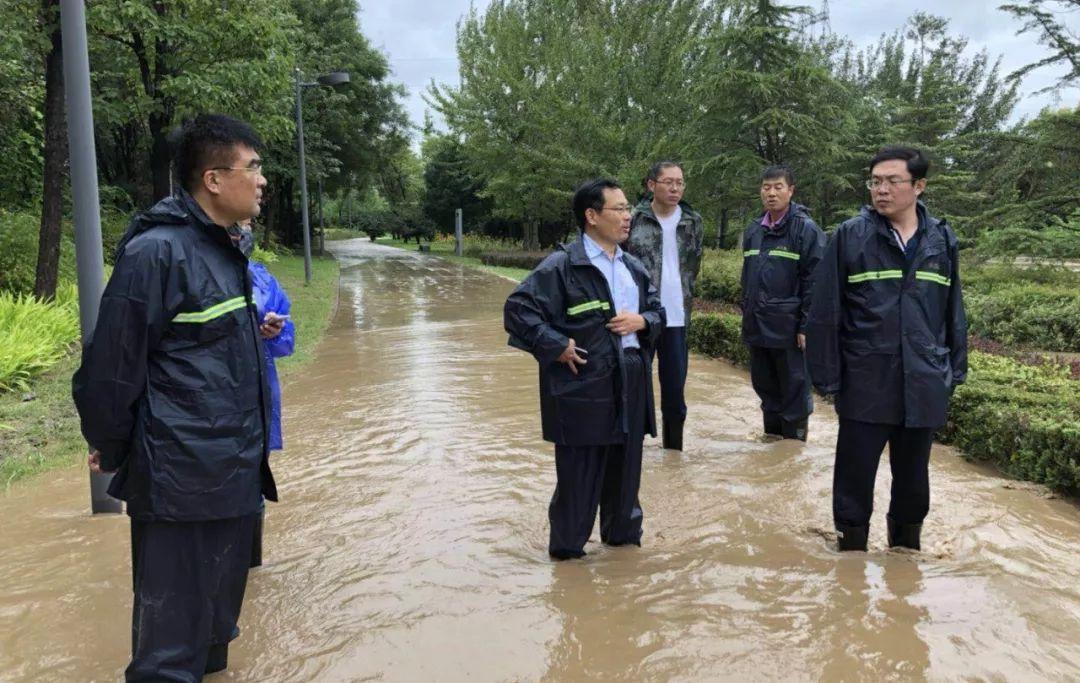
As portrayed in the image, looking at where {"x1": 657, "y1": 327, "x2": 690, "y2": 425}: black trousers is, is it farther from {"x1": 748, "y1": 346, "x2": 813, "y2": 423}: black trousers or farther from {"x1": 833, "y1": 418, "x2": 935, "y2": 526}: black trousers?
{"x1": 833, "y1": 418, "x2": 935, "y2": 526}: black trousers

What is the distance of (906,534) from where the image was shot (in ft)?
12.4

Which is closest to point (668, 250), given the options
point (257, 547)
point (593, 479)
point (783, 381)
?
point (783, 381)

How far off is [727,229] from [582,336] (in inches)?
1273

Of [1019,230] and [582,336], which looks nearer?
[582,336]

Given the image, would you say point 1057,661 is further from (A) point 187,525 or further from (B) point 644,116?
(B) point 644,116

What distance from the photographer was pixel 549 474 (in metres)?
5.23

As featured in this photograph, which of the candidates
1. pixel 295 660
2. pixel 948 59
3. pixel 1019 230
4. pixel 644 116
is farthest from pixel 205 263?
pixel 948 59

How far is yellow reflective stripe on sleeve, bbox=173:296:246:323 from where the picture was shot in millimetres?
2350

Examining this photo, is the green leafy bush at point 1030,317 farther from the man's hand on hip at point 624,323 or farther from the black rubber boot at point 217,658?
the black rubber boot at point 217,658

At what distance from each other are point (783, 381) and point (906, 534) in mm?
1997

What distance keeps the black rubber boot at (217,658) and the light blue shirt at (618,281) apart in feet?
6.81

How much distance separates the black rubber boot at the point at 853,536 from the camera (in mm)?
3758

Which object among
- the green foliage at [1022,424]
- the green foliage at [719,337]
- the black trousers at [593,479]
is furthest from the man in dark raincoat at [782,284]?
the green foliage at [719,337]

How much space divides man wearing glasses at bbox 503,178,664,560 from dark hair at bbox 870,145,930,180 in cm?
120
